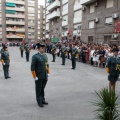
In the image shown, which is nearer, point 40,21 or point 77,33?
point 77,33

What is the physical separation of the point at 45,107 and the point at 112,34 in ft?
57.7

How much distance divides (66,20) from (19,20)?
37.3 m

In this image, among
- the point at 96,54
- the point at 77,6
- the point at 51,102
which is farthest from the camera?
the point at 77,6

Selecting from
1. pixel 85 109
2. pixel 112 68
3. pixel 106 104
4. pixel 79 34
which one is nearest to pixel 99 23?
pixel 79 34

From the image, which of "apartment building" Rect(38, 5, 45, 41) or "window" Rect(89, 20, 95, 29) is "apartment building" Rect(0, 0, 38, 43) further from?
"window" Rect(89, 20, 95, 29)

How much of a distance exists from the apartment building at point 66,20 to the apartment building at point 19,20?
21.8 m

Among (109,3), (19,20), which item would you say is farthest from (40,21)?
(109,3)

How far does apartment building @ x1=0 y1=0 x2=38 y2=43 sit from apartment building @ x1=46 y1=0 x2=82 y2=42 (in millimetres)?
21752

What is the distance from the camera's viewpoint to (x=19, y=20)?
237 ft

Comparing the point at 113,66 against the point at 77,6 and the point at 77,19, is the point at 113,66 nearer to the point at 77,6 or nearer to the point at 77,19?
the point at 77,19

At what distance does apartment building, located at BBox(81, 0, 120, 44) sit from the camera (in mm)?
21616

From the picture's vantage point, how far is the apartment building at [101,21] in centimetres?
2162

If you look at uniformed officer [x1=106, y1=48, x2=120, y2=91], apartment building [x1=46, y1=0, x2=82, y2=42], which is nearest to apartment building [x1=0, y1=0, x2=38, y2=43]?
apartment building [x1=46, y1=0, x2=82, y2=42]

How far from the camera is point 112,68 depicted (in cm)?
689
